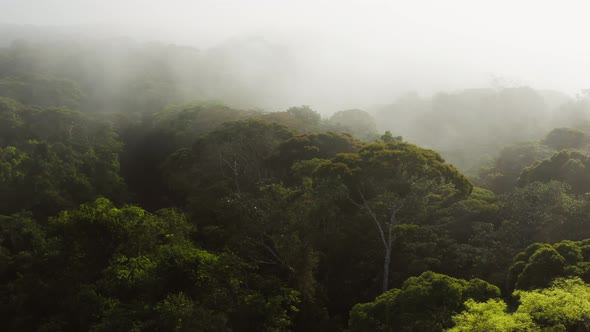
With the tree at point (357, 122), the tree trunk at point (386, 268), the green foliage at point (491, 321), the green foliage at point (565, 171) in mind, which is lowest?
the tree trunk at point (386, 268)

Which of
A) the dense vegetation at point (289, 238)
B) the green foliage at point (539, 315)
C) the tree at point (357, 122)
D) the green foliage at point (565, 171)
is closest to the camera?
the green foliage at point (539, 315)

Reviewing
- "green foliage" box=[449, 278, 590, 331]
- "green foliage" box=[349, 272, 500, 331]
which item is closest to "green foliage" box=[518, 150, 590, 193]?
"green foliage" box=[349, 272, 500, 331]

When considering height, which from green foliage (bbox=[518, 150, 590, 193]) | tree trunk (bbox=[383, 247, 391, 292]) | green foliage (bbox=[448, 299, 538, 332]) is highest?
green foliage (bbox=[518, 150, 590, 193])

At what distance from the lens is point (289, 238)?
21828 mm

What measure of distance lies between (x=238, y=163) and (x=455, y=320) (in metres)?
25.2

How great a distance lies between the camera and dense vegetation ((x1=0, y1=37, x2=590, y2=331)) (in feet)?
56.2

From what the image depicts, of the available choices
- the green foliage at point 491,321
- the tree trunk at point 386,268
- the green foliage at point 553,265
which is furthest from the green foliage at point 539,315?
the tree trunk at point 386,268

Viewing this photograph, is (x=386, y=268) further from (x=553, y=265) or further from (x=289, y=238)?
(x=553, y=265)

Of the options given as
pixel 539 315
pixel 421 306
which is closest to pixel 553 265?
pixel 539 315

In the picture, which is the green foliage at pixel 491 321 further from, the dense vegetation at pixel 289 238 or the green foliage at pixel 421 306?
the green foliage at pixel 421 306

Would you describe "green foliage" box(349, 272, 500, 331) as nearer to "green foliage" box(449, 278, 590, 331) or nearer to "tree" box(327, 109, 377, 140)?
"green foliage" box(449, 278, 590, 331)

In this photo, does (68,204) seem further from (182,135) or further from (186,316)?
(186,316)

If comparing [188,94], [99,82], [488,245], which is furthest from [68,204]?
[99,82]

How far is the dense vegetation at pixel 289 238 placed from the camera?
17.1 metres
